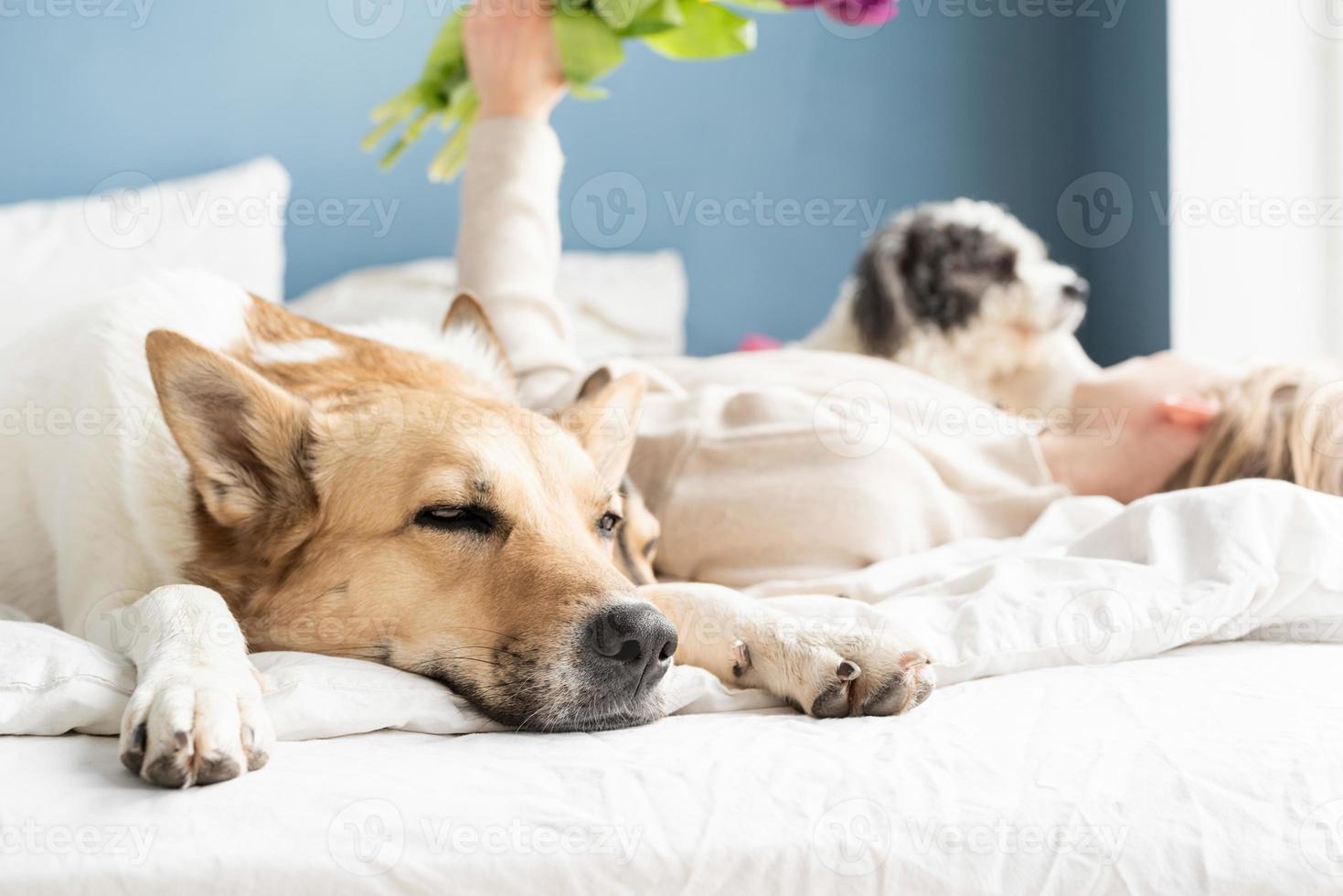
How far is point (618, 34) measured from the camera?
223 centimetres

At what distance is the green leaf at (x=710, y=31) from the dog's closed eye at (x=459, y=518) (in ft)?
4.48

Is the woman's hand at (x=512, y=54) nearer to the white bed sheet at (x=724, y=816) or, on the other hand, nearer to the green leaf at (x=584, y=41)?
the green leaf at (x=584, y=41)

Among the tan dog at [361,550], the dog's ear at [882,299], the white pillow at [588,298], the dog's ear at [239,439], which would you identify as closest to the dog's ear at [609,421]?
the tan dog at [361,550]

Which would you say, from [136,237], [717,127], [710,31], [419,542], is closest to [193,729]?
[419,542]

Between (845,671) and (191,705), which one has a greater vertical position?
(191,705)

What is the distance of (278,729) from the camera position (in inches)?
38.3

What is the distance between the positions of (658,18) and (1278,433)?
4.55 ft

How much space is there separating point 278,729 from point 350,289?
2.60m

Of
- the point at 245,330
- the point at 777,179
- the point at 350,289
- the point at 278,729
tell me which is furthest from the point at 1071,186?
the point at 278,729

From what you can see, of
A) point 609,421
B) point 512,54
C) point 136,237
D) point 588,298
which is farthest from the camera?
point 588,298

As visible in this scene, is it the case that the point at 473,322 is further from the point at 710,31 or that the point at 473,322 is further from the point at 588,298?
the point at 588,298

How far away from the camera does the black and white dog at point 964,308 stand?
3604 mm

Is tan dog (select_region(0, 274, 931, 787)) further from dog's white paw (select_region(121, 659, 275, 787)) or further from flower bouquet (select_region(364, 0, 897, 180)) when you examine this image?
flower bouquet (select_region(364, 0, 897, 180))

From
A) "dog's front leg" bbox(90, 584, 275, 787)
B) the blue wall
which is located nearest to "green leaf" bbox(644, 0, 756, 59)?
"dog's front leg" bbox(90, 584, 275, 787)
